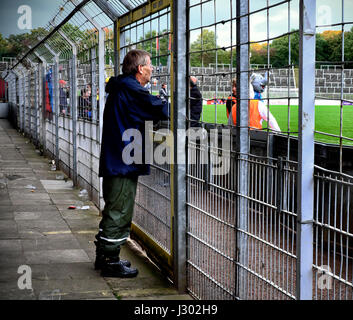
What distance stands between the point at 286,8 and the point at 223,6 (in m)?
0.88

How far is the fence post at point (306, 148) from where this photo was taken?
2996 millimetres

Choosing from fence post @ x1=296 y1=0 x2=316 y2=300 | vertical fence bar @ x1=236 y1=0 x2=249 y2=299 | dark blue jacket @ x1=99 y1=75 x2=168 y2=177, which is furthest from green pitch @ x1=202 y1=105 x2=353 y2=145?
dark blue jacket @ x1=99 y1=75 x2=168 y2=177

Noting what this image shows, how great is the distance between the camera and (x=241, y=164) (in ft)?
12.9

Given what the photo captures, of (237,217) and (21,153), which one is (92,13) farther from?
(21,153)

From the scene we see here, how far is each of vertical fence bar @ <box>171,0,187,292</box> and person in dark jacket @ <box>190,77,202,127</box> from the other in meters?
0.07

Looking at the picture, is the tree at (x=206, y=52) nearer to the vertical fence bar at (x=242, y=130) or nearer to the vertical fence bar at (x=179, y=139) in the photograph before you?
the vertical fence bar at (x=179, y=139)

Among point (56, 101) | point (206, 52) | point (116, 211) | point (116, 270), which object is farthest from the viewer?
point (56, 101)

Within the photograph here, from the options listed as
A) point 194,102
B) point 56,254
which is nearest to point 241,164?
point 194,102

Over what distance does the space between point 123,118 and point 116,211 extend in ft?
2.72

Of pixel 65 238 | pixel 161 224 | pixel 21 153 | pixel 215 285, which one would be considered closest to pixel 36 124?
pixel 21 153

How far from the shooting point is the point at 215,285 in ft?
14.7

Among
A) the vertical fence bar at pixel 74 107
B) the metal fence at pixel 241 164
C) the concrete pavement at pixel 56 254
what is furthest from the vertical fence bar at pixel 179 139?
the vertical fence bar at pixel 74 107

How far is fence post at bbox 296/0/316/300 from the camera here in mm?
2996

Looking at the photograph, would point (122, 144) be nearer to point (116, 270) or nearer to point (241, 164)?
point (116, 270)
